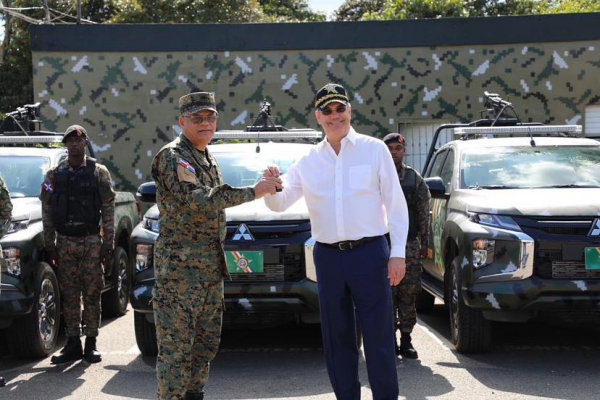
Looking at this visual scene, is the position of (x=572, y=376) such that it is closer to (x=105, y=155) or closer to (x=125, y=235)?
(x=125, y=235)

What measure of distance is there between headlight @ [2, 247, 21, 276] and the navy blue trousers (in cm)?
319

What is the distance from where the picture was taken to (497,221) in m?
6.97

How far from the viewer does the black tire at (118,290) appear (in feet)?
30.9

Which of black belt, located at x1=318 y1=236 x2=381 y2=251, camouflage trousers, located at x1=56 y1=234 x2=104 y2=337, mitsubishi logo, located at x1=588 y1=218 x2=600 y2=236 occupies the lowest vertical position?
camouflage trousers, located at x1=56 y1=234 x2=104 y2=337

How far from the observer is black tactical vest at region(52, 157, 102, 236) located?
23.8 feet

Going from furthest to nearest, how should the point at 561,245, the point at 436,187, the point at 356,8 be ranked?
the point at 356,8, the point at 436,187, the point at 561,245

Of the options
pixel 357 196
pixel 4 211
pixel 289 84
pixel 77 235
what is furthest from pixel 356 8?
pixel 357 196

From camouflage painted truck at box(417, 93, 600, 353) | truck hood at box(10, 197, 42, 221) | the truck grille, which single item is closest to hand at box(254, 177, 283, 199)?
camouflage painted truck at box(417, 93, 600, 353)

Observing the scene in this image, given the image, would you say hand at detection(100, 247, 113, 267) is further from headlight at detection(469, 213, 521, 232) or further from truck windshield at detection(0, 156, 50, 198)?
headlight at detection(469, 213, 521, 232)

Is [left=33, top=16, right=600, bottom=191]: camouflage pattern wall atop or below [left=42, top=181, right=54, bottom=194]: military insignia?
atop

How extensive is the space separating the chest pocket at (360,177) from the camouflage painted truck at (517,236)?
2.33 meters

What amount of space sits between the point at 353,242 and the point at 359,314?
1.32ft

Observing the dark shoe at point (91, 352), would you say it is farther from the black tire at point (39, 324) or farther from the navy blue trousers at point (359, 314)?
the navy blue trousers at point (359, 314)

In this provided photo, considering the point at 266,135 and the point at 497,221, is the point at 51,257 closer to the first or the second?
the point at 266,135
